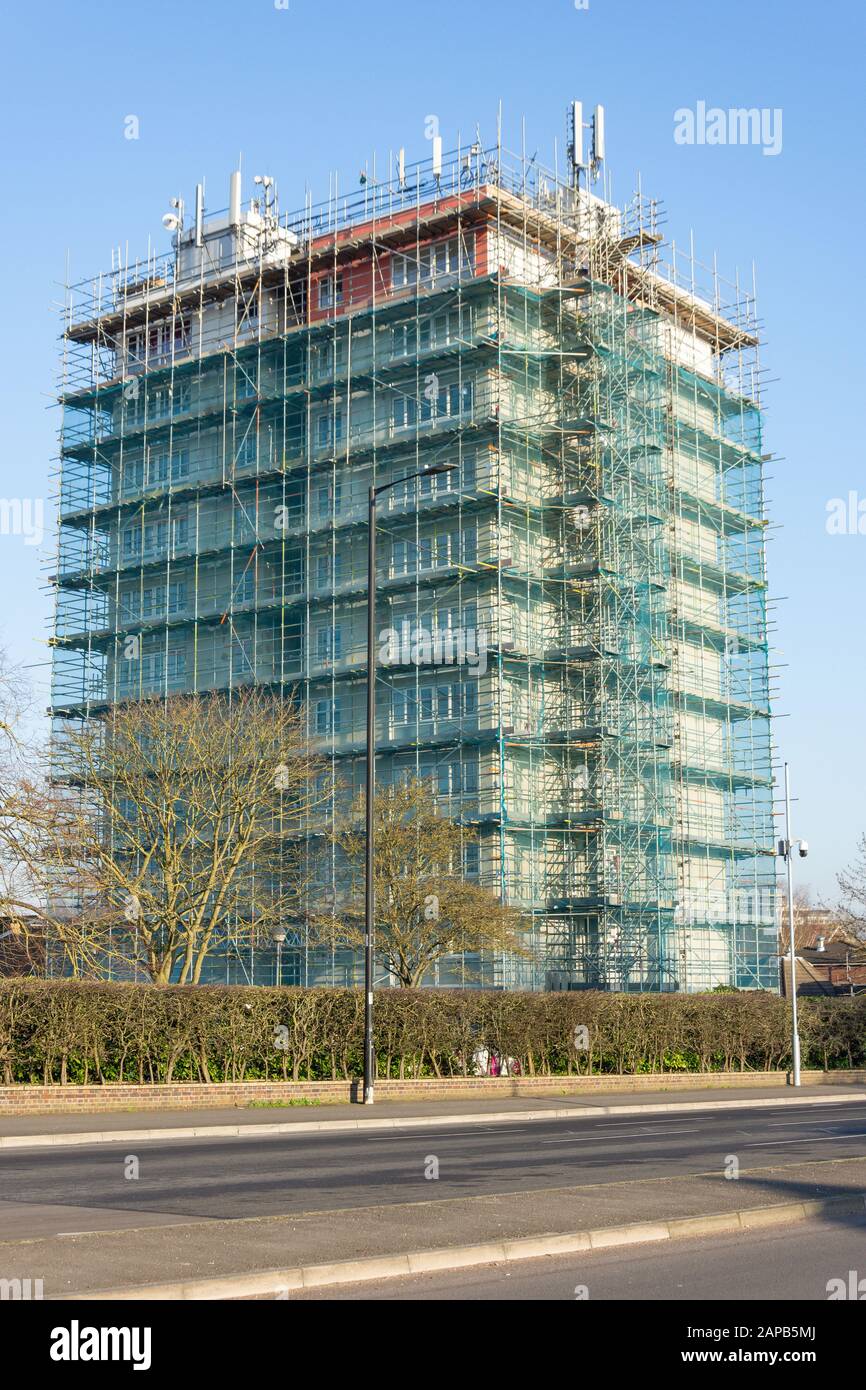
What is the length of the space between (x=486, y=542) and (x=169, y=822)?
692 inches

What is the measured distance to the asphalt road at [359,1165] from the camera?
13.6 metres

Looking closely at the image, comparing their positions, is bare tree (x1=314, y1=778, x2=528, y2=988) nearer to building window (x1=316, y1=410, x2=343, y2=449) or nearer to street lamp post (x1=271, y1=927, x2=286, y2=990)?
street lamp post (x1=271, y1=927, x2=286, y2=990)

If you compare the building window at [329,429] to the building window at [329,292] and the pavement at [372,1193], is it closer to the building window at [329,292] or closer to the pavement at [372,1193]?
the building window at [329,292]

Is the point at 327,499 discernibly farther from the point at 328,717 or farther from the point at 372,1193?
the point at 372,1193

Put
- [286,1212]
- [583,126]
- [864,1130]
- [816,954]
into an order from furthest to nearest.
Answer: [816,954] → [583,126] → [864,1130] → [286,1212]

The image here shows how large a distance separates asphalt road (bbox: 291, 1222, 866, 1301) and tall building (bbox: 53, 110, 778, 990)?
35516 millimetres

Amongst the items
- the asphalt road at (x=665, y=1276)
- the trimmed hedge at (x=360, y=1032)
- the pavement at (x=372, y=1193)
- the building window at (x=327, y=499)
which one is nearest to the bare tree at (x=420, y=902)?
the trimmed hedge at (x=360, y=1032)

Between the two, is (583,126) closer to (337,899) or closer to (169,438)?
(169,438)

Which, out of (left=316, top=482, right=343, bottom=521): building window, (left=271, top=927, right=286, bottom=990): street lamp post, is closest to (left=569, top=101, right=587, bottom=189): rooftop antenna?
(left=316, top=482, right=343, bottom=521): building window

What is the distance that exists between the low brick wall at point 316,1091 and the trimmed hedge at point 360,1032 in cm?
71

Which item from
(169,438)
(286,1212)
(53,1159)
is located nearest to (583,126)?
(169,438)

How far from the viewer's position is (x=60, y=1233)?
11.6 metres

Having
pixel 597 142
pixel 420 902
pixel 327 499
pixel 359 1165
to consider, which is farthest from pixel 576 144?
pixel 359 1165
